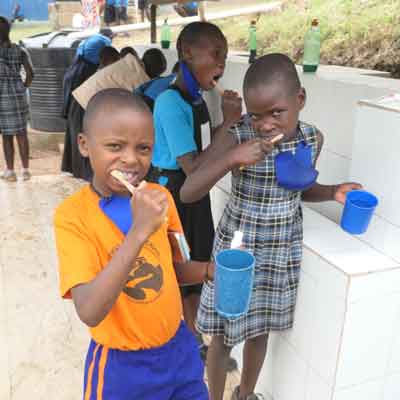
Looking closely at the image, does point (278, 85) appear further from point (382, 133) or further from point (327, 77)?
point (327, 77)

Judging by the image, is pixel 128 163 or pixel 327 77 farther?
pixel 327 77

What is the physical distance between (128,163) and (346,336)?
85 cm

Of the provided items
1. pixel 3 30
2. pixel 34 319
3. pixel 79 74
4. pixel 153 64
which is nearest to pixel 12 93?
pixel 3 30

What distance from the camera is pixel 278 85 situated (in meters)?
1.31

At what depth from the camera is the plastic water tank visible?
6254 mm

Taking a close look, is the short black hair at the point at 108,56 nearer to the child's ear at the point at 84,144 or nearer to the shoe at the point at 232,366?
the shoe at the point at 232,366

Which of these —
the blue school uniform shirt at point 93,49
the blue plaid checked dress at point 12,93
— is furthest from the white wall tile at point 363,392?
the blue plaid checked dress at point 12,93

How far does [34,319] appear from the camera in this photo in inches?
97.3

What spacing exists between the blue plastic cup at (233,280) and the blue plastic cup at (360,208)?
1.44 ft

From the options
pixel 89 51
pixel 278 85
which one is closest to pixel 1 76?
pixel 89 51

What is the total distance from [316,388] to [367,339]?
268 mm

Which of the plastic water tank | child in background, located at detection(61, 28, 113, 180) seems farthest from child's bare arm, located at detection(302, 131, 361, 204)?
the plastic water tank

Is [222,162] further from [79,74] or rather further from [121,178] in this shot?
[79,74]

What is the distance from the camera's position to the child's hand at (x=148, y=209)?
36.3 inches
